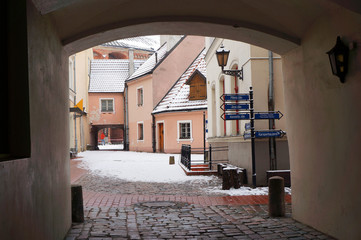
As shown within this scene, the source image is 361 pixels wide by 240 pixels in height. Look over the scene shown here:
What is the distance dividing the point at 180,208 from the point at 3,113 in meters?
5.43

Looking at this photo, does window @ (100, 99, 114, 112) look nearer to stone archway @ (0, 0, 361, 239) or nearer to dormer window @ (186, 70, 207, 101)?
dormer window @ (186, 70, 207, 101)

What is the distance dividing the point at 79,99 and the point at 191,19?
2586 centimetres

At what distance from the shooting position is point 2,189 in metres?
2.58

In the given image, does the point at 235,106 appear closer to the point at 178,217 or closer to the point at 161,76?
the point at 178,217

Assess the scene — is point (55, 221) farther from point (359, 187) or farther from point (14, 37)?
point (359, 187)

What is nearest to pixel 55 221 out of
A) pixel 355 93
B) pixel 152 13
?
pixel 152 13

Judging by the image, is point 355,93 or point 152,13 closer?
point 355,93

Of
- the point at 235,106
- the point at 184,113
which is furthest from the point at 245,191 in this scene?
the point at 184,113

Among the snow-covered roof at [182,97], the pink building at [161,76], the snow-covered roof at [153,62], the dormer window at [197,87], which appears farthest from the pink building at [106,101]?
the dormer window at [197,87]

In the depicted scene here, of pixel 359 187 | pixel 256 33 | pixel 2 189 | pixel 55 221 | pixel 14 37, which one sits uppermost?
pixel 256 33

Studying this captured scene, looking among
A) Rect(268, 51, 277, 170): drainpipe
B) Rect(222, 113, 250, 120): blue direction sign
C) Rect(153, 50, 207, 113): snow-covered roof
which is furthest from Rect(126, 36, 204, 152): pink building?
Rect(222, 113, 250, 120): blue direction sign

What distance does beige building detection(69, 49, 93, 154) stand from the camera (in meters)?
25.3

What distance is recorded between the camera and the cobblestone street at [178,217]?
5469 millimetres

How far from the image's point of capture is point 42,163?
3.94 m
